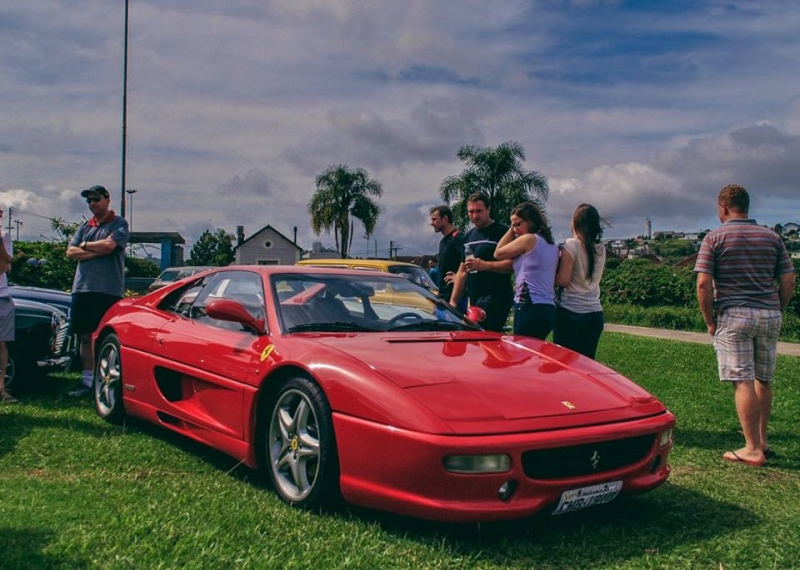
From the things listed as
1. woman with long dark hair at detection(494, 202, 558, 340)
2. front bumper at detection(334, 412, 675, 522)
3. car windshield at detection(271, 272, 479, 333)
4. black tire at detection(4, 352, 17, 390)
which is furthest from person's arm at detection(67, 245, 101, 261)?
front bumper at detection(334, 412, 675, 522)

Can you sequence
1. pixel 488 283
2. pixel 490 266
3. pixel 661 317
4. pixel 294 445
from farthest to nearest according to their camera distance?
pixel 661 317 < pixel 488 283 < pixel 490 266 < pixel 294 445

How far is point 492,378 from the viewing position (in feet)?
11.1

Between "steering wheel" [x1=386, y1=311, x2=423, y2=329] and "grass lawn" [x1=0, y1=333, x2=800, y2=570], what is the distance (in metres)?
1.11

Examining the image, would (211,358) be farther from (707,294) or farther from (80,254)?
(707,294)

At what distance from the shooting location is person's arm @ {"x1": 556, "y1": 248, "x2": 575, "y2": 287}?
17.6ft

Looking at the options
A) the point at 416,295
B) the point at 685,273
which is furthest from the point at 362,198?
the point at 416,295

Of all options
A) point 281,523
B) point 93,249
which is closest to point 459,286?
point 93,249

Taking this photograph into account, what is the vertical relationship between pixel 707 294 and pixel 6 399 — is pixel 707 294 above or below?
above

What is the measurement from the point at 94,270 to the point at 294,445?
3605 mm

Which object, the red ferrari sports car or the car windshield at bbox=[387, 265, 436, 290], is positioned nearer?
the red ferrari sports car

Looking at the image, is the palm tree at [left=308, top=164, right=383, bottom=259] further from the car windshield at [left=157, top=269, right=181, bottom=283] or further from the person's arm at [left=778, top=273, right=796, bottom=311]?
the person's arm at [left=778, top=273, right=796, bottom=311]

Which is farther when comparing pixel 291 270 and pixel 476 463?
pixel 291 270

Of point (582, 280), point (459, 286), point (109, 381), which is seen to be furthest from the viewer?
point (459, 286)

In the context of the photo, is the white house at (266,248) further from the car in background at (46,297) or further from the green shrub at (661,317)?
the car in background at (46,297)
